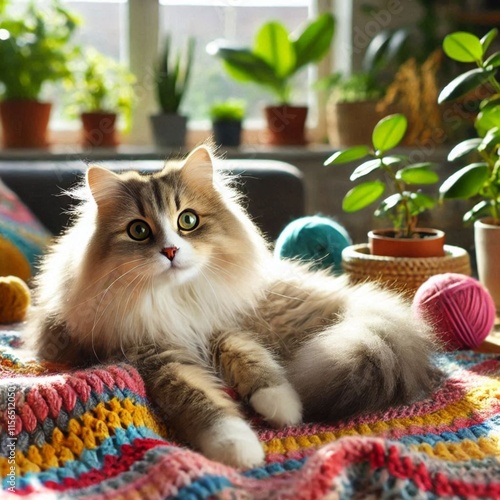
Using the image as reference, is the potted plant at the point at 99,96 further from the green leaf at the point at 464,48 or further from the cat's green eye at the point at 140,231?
the cat's green eye at the point at 140,231

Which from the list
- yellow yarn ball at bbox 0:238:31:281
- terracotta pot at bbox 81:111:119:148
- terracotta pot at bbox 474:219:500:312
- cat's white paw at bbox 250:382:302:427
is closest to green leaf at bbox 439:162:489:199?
terracotta pot at bbox 474:219:500:312

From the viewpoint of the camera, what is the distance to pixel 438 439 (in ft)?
3.29

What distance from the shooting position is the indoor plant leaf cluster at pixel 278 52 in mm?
3107

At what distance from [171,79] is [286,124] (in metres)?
0.57

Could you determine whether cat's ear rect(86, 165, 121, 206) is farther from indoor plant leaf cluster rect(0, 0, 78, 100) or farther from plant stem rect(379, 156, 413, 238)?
indoor plant leaf cluster rect(0, 0, 78, 100)

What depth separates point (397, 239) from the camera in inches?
59.2

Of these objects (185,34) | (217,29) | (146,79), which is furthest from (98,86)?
(217,29)

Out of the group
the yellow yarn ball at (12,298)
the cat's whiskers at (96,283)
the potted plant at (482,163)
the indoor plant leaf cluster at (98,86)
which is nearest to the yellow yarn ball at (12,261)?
the yellow yarn ball at (12,298)

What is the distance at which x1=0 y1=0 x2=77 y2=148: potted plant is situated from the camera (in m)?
2.89

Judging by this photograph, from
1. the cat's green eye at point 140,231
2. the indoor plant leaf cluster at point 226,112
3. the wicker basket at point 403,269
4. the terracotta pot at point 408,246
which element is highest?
the indoor plant leaf cluster at point 226,112

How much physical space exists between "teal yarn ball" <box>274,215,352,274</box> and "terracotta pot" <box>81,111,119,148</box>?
5.55 feet

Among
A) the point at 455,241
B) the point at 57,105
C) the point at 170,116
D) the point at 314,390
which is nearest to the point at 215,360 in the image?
the point at 314,390

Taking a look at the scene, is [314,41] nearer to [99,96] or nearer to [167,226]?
[99,96]

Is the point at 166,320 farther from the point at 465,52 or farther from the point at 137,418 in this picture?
the point at 465,52
